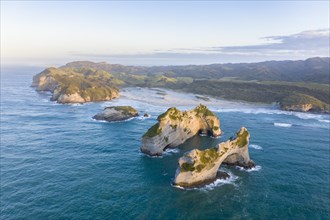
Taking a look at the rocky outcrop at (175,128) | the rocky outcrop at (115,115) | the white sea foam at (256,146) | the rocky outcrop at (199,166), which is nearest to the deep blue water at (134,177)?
the white sea foam at (256,146)

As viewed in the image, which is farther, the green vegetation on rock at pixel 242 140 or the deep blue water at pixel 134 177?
the green vegetation on rock at pixel 242 140

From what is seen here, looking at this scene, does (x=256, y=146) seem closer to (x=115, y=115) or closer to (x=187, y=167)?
(x=187, y=167)

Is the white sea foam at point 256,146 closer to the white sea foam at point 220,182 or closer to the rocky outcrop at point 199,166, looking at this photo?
the rocky outcrop at point 199,166

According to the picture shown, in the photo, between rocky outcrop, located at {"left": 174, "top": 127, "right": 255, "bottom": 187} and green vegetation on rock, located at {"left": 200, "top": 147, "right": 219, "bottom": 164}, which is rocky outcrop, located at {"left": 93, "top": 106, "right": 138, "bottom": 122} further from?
green vegetation on rock, located at {"left": 200, "top": 147, "right": 219, "bottom": 164}

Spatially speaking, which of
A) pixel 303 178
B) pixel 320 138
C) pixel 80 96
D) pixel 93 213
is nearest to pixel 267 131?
pixel 320 138

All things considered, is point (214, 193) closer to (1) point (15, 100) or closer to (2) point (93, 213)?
(2) point (93, 213)

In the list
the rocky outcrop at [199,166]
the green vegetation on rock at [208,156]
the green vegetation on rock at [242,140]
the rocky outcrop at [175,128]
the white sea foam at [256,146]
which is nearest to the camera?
the rocky outcrop at [199,166]

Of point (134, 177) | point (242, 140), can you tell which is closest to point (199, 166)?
point (134, 177)
